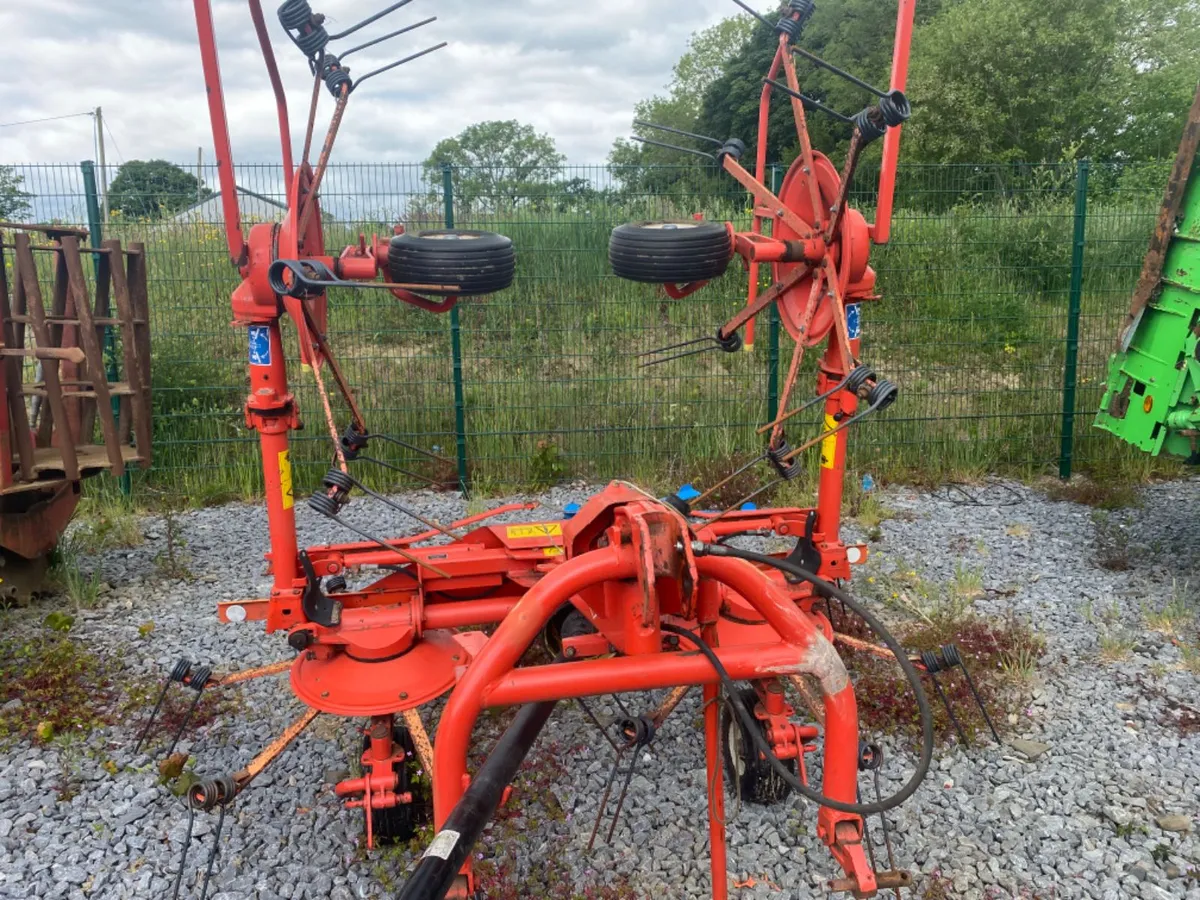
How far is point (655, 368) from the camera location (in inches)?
301

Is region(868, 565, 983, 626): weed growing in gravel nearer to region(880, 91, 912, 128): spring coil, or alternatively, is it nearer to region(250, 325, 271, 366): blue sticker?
region(880, 91, 912, 128): spring coil

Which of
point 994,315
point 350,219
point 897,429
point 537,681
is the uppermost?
point 350,219

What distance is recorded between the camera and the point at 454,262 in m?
3.47

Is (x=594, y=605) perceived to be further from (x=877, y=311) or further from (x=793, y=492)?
(x=877, y=311)

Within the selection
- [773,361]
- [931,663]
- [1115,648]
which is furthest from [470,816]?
[773,361]

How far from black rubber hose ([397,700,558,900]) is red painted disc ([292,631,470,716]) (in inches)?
36.7

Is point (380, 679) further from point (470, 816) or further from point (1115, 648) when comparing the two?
point (1115, 648)

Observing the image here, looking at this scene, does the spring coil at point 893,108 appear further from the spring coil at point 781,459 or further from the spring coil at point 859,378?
the spring coil at point 781,459

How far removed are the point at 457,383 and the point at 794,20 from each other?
4.08 metres

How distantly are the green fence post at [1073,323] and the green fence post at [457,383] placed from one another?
4948 mm

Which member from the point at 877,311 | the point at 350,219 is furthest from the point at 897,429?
the point at 350,219

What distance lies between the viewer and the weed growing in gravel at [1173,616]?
4.75 metres

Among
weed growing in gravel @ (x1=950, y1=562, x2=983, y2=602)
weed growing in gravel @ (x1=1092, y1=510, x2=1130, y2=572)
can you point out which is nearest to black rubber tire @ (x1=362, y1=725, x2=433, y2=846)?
weed growing in gravel @ (x1=950, y1=562, x2=983, y2=602)

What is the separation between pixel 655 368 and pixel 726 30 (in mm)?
51014
